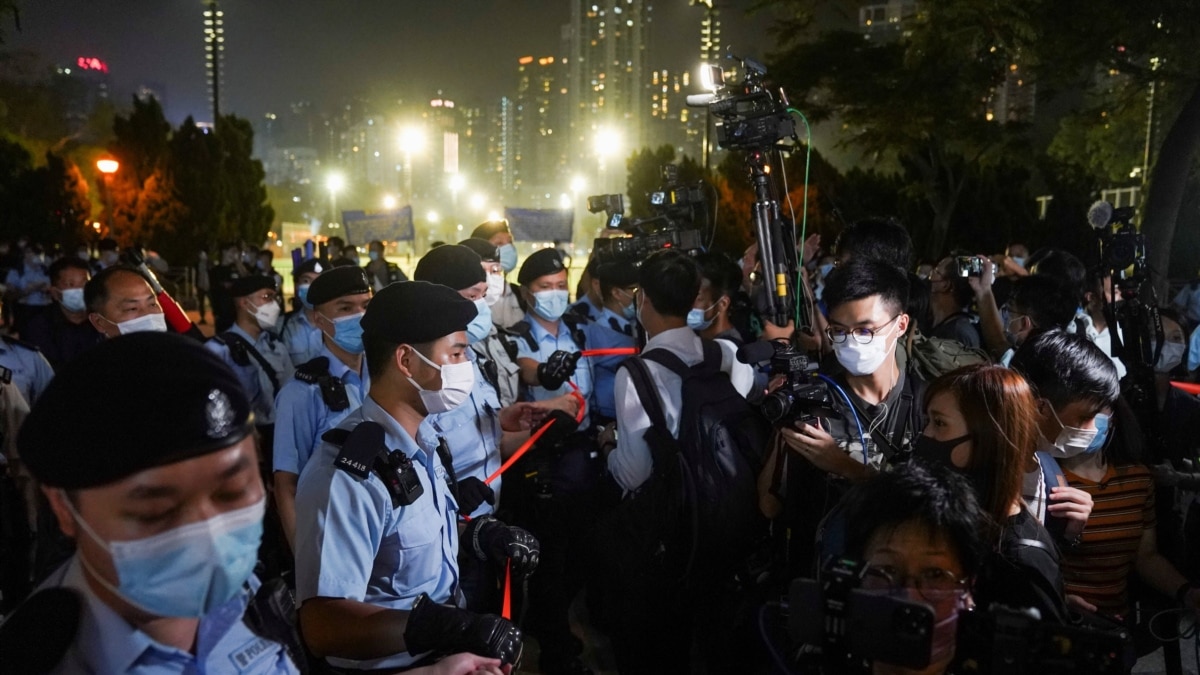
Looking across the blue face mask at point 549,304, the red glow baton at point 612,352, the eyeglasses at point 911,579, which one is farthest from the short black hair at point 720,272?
the eyeglasses at point 911,579

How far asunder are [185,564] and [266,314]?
5.11m

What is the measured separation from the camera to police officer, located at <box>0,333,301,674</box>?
1439 mm

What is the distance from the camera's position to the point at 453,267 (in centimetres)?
486

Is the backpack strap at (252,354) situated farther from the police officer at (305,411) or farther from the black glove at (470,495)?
the black glove at (470,495)

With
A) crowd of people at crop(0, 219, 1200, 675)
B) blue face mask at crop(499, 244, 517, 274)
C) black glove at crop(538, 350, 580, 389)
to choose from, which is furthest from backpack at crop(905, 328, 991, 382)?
blue face mask at crop(499, 244, 517, 274)

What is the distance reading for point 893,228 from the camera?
4707 millimetres

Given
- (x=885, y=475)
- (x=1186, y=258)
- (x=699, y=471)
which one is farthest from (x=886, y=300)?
(x=1186, y=258)

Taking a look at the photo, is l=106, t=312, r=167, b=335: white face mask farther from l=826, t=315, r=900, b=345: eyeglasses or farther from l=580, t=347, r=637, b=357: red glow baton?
l=826, t=315, r=900, b=345: eyeglasses

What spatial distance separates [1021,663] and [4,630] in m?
1.87

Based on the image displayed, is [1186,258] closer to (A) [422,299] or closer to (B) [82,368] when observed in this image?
(A) [422,299]

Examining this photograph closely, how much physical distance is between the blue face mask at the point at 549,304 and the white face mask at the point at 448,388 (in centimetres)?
316

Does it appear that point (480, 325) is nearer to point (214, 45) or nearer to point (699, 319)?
point (699, 319)

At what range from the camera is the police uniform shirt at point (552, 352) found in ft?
19.1

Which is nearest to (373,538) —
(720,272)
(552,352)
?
(552,352)
